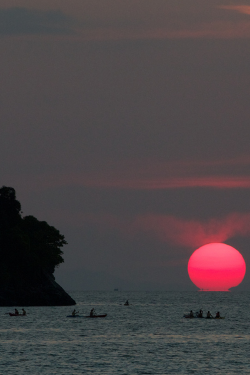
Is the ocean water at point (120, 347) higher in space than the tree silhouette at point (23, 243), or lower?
lower

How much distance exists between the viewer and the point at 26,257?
472 ft

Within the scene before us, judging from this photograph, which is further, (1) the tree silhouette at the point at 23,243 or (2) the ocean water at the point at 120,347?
(1) the tree silhouette at the point at 23,243

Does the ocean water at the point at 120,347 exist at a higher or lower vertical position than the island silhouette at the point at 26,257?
lower

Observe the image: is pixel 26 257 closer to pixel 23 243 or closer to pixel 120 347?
pixel 23 243

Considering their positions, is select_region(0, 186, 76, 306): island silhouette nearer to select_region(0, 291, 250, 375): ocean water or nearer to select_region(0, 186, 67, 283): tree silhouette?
select_region(0, 186, 67, 283): tree silhouette

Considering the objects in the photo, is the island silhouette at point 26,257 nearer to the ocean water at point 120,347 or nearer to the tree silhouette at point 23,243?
the tree silhouette at point 23,243

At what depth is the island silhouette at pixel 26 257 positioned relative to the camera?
143125 millimetres

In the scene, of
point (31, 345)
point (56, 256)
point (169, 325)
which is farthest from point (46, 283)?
point (31, 345)

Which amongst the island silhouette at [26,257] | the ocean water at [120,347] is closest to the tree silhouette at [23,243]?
the island silhouette at [26,257]

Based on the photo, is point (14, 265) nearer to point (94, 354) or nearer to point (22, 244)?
point (22, 244)

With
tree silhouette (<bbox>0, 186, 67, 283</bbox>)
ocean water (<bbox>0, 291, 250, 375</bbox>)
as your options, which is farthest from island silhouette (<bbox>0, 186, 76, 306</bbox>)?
ocean water (<bbox>0, 291, 250, 375</bbox>)

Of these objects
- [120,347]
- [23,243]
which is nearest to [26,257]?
[23,243]

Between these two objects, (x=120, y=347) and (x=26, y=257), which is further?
(x=26, y=257)

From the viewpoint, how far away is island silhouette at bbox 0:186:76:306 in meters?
143
